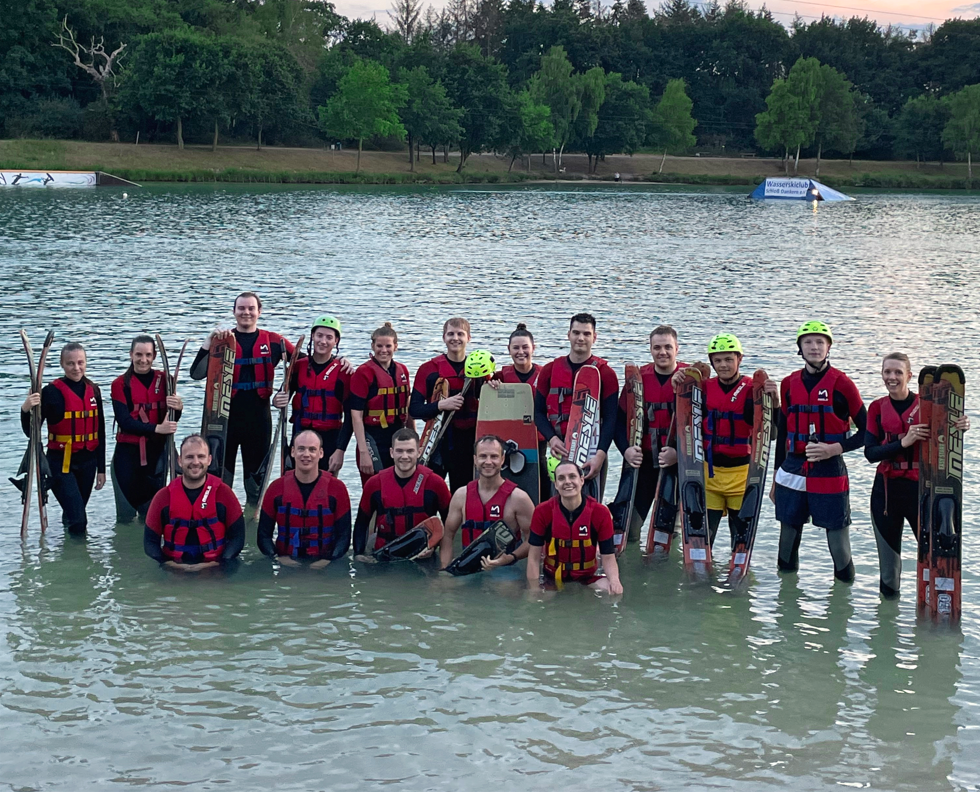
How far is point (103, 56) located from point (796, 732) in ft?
312

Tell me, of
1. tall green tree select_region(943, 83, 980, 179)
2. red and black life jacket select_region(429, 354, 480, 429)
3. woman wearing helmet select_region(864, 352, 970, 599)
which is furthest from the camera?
tall green tree select_region(943, 83, 980, 179)

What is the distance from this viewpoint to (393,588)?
9945 mm

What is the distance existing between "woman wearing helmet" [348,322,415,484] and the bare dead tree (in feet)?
283

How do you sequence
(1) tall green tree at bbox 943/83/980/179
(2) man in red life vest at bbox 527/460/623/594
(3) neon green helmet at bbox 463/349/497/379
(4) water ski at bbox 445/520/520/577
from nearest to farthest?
(2) man in red life vest at bbox 527/460/623/594 < (4) water ski at bbox 445/520/520/577 < (3) neon green helmet at bbox 463/349/497/379 < (1) tall green tree at bbox 943/83/980/179

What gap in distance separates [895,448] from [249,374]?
6.19m

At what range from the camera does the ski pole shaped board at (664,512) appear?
10391 mm

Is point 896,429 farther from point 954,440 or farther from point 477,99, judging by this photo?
point 477,99

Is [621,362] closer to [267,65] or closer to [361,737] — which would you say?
[361,737]

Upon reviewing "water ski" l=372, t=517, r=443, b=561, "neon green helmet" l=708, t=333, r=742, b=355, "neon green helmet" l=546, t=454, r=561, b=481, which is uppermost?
"neon green helmet" l=708, t=333, r=742, b=355

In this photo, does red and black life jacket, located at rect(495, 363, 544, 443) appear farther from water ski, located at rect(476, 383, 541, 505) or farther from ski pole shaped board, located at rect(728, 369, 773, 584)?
ski pole shaped board, located at rect(728, 369, 773, 584)

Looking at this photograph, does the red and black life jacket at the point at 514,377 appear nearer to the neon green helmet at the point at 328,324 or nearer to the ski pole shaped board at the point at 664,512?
the ski pole shaped board at the point at 664,512

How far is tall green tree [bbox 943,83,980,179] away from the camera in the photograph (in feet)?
356

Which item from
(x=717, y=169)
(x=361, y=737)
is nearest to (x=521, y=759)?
(x=361, y=737)

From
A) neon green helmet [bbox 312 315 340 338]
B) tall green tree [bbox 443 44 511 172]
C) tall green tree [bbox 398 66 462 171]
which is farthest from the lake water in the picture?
tall green tree [bbox 443 44 511 172]
